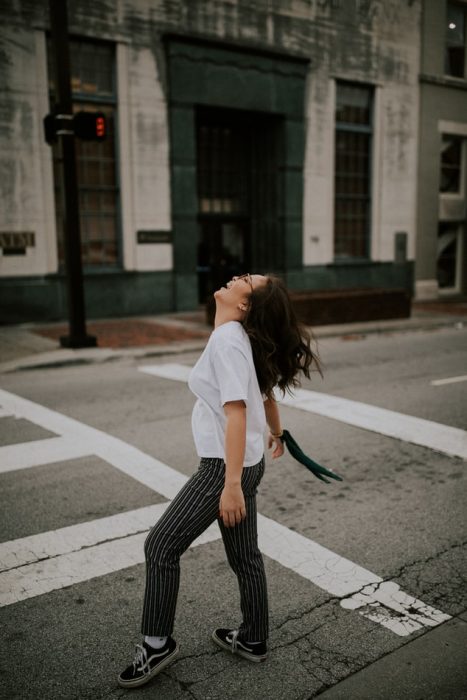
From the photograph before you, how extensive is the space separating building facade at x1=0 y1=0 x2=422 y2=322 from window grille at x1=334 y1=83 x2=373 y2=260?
0.17 ft

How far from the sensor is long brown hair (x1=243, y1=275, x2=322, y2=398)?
2.51 meters

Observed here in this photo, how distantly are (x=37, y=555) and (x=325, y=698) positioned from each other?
1983mm

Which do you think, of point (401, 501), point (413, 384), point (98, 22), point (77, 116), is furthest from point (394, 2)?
point (401, 501)

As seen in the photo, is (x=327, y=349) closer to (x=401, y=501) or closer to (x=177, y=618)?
(x=401, y=501)

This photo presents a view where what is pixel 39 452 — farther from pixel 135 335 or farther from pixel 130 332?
pixel 130 332

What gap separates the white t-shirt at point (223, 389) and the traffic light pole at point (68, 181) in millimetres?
8945

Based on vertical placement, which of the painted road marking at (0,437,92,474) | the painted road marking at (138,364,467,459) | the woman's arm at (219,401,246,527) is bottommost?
the painted road marking at (138,364,467,459)

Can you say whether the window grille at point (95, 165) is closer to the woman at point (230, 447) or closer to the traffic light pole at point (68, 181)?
the traffic light pole at point (68, 181)

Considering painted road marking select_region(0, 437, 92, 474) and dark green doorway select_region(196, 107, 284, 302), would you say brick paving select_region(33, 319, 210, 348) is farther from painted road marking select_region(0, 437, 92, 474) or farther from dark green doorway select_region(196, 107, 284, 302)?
painted road marking select_region(0, 437, 92, 474)

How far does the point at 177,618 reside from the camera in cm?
316

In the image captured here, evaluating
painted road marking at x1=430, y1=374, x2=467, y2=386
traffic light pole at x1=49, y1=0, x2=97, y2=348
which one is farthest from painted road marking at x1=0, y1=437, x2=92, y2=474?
traffic light pole at x1=49, y1=0, x2=97, y2=348

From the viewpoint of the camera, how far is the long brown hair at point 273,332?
8.25 feet

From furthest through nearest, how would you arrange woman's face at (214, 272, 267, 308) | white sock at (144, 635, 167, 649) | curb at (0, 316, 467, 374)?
curb at (0, 316, 467, 374) → white sock at (144, 635, 167, 649) → woman's face at (214, 272, 267, 308)

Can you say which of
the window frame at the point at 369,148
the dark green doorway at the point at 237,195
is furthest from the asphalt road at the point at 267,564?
the window frame at the point at 369,148
